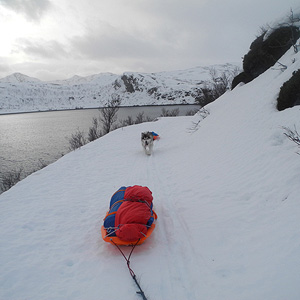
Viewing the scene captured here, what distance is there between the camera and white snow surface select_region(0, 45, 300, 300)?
2816mm

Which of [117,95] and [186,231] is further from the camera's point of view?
[117,95]

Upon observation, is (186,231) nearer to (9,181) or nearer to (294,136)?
(294,136)

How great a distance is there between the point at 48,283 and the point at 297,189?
4882mm

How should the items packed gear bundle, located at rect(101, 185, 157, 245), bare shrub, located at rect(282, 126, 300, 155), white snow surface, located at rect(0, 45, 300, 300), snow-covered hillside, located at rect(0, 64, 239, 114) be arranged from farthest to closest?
snow-covered hillside, located at rect(0, 64, 239, 114)
bare shrub, located at rect(282, 126, 300, 155)
packed gear bundle, located at rect(101, 185, 157, 245)
white snow surface, located at rect(0, 45, 300, 300)

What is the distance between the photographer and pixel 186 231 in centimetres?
412

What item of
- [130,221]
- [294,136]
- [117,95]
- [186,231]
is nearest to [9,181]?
[130,221]

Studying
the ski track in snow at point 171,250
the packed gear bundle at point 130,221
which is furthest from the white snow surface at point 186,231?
the packed gear bundle at point 130,221

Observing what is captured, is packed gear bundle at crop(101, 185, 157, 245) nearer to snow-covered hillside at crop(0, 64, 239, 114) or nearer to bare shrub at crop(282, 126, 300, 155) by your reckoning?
bare shrub at crop(282, 126, 300, 155)

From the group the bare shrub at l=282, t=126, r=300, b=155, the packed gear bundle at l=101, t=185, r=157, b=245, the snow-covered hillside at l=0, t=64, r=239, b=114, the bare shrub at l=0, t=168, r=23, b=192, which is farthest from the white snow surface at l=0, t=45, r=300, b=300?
the snow-covered hillside at l=0, t=64, r=239, b=114

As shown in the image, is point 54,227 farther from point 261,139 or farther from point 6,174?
point 6,174

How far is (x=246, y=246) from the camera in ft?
11.0

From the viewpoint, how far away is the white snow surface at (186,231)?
2.82 m

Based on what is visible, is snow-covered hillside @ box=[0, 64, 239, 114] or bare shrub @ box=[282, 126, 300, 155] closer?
bare shrub @ box=[282, 126, 300, 155]

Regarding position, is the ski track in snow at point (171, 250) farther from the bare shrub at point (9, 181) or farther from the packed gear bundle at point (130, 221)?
the bare shrub at point (9, 181)
